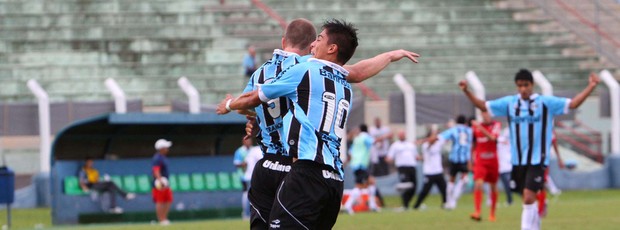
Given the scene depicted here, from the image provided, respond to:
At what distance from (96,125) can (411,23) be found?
17.1 meters

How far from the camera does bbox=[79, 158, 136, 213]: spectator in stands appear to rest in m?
27.7

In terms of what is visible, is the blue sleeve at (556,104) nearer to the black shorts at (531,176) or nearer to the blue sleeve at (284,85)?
the black shorts at (531,176)

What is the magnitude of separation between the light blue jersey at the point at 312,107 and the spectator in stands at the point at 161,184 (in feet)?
55.1

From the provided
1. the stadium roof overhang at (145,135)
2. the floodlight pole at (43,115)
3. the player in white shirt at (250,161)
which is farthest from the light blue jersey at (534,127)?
the floodlight pole at (43,115)

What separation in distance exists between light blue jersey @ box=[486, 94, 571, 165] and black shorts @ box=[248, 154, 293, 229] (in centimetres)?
771

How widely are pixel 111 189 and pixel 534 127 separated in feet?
42.0

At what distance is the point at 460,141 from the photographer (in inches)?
1188

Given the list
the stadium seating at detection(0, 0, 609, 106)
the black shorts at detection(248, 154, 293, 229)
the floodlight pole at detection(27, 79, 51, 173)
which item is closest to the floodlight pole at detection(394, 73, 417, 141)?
the stadium seating at detection(0, 0, 609, 106)

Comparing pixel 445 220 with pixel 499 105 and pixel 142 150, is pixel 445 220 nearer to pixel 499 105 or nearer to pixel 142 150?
pixel 499 105

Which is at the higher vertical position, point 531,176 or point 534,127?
point 534,127

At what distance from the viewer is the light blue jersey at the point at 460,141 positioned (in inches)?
1182

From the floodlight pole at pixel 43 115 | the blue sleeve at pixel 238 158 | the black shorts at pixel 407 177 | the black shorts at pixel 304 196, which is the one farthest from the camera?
the black shorts at pixel 407 177

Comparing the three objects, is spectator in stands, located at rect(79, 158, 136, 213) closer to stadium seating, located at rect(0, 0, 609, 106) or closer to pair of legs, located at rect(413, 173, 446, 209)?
pair of legs, located at rect(413, 173, 446, 209)

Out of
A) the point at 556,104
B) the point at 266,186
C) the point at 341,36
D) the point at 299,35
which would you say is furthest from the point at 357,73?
the point at 556,104
